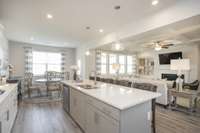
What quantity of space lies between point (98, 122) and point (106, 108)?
1.28 ft

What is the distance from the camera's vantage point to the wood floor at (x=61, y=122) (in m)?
2.85

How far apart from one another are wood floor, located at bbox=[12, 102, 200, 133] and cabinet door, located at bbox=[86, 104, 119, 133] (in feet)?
2.01

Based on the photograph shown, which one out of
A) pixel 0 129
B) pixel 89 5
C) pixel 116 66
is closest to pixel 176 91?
pixel 116 66

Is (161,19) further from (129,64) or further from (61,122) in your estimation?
(129,64)

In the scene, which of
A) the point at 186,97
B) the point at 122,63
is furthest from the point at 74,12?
the point at 122,63

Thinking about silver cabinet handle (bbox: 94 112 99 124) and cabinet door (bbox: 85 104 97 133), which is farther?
cabinet door (bbox: 85 104 97 133)

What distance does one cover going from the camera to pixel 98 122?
6.93 feet

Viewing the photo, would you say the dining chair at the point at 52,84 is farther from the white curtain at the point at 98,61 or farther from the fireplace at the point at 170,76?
the fireplace at the point at 170,76

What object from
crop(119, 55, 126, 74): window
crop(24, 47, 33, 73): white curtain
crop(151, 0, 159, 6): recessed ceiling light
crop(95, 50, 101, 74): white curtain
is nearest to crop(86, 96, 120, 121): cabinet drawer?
crop(151, 0, 159, 6): recessed ceiling light

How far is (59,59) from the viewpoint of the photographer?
8.16m

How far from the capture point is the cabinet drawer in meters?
1.67

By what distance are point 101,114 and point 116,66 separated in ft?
8.86

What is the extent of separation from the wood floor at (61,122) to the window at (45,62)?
381cm

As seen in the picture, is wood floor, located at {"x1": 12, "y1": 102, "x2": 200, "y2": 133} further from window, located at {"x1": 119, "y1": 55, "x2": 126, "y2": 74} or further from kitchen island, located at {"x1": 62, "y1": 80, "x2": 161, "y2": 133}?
window, located at {"x1": 119, "y1": 55, "x2": 126, "y2": 74}
